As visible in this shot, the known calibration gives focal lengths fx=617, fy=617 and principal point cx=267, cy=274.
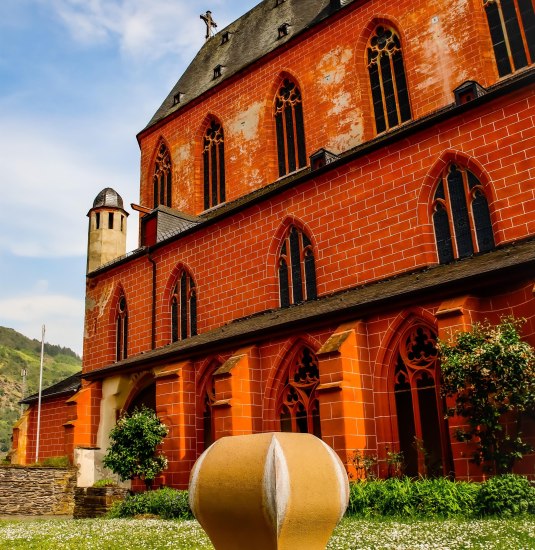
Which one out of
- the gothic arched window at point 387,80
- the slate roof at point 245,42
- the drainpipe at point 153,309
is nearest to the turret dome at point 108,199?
the slate roof at point 245,42

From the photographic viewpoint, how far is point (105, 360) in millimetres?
25156

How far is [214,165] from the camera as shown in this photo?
91.8 ft

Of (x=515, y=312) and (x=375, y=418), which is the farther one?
Result: (x=375, y=418)

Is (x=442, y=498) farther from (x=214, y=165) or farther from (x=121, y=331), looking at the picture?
(x=214, y=165)

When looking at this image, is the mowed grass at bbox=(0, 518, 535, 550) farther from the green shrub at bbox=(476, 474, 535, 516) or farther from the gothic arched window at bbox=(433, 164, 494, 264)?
the gothic arched window at bbox=(433, 164, 494, 264)

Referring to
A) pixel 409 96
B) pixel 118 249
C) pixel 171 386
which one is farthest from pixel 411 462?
pixel 118 249

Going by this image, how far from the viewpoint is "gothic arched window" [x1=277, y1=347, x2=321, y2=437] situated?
1541cm

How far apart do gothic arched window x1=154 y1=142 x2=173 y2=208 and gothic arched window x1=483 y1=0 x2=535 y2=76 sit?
1583cm

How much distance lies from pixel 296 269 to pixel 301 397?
463 cm

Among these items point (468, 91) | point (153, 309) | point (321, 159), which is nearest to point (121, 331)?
point (153, 309)

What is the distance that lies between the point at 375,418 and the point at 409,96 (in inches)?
466

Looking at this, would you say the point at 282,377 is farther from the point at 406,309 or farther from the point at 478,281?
the point at 478,281

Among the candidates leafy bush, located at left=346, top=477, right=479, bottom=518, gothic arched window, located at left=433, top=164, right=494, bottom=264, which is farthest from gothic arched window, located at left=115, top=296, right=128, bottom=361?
leafy bush, located at left=346, top=477, right=479, bottom=518

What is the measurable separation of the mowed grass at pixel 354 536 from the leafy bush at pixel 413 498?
0.62 meters
